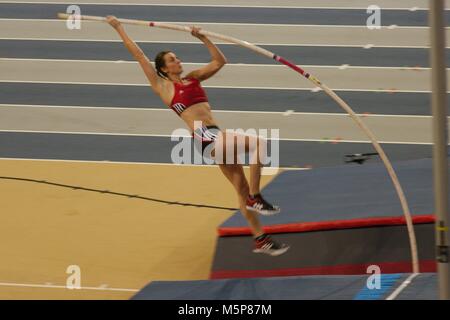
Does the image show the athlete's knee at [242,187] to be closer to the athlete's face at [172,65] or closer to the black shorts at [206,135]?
the black shorts at [206,135]

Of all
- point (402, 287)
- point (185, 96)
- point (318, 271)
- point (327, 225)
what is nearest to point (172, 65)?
point (185, 96)

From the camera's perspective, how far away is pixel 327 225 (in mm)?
8438

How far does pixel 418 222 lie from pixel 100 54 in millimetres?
7916

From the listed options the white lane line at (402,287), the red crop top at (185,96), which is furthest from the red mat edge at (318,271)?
the red crop top at (185,96)

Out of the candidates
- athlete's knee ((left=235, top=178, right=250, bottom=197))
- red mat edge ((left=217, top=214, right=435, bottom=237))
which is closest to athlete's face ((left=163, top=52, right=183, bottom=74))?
athlete's knee ((left=235, top=178, right=250, bottom=197))

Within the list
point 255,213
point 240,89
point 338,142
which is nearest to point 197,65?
point 240,89

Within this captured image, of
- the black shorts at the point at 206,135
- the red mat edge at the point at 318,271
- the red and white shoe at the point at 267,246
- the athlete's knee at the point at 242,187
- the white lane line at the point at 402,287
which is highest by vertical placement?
the black shorts at the point at 206,135

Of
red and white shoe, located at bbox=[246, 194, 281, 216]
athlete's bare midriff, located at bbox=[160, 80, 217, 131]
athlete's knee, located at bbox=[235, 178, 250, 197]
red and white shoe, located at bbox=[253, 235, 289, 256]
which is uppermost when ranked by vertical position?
athlete's bare midriff, located at bbox=[160, 80, 217, 131]

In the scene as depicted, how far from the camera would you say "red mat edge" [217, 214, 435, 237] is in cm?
836

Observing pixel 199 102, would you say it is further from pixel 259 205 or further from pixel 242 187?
pixel 259 205

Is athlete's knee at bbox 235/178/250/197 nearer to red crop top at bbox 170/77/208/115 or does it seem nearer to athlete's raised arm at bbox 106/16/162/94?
red crop top at bbox 170/77/208/115

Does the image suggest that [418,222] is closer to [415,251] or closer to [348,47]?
[415,251]

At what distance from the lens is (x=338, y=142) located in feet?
39.2

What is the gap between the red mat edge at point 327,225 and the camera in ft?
27.4
